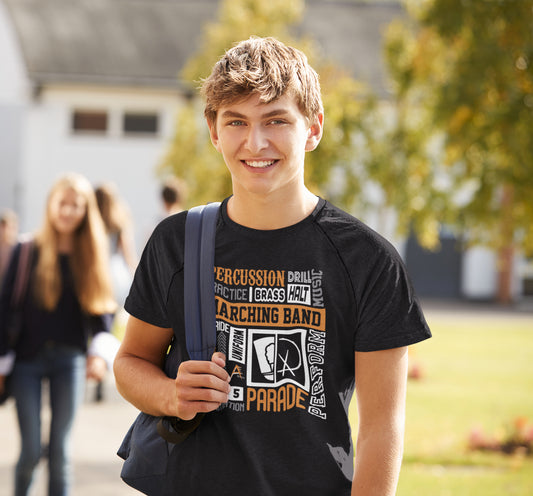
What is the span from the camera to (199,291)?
214 centimetres

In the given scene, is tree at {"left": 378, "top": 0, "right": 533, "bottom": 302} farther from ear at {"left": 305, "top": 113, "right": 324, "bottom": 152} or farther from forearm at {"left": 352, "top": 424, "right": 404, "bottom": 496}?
forearm at {"left": 352, "top": 424, "right": 404, "bottom": 496}

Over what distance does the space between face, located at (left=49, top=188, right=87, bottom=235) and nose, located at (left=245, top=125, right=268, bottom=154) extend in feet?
10.9

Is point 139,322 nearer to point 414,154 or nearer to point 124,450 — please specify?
point 124,450

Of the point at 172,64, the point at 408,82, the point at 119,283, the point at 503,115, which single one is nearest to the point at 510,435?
the point at 503,115

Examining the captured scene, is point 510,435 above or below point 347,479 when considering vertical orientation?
below

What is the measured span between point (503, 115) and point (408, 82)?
15.0 feet

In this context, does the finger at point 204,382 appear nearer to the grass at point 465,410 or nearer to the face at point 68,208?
the face at point 68,208

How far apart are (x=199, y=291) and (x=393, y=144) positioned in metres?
13.1

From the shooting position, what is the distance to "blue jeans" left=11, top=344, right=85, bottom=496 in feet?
15.9

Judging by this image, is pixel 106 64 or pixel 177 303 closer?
pixel 177 303

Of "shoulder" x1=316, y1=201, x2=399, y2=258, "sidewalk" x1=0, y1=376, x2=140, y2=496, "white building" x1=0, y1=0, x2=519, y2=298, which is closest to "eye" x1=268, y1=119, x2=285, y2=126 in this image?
"shoulder" x1=316, y1=201, x2=399, y2=258

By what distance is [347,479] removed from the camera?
2.11 meters

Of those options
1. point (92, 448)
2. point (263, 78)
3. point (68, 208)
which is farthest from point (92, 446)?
point (263, 78)

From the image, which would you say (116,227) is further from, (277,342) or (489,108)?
(277,342)
